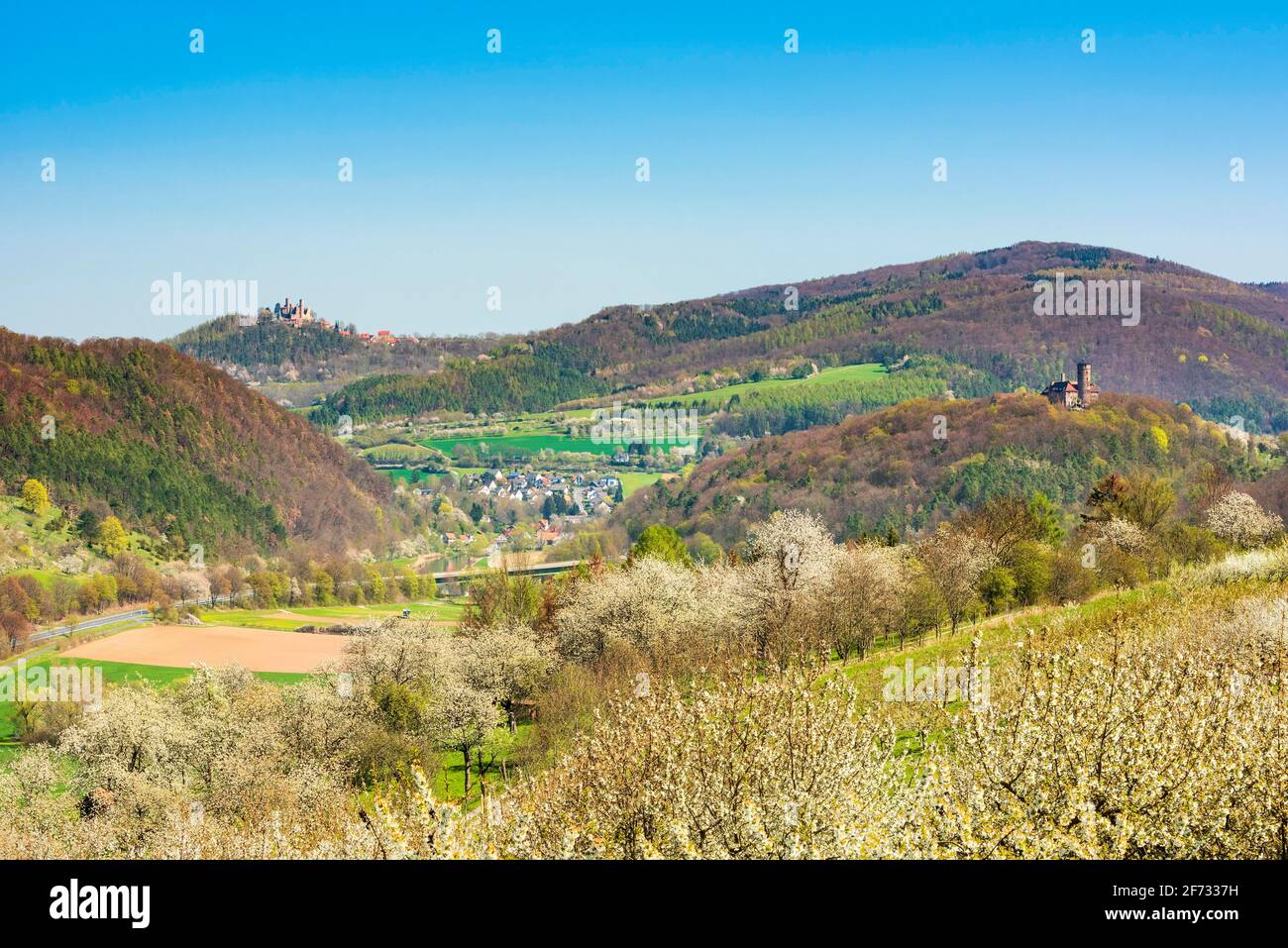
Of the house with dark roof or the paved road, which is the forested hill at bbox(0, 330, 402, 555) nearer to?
the paved road

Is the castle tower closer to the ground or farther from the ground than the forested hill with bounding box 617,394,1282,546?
farther from the ground

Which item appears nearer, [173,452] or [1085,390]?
[1085,390]

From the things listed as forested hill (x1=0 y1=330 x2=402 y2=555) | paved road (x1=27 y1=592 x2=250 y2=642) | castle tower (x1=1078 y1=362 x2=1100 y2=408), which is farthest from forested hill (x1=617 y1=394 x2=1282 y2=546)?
forested hill (x1=0 y1=330 x2=402 y2=555)

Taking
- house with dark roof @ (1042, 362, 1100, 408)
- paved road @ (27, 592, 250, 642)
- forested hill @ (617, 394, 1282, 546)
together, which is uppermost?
house with dark roof @ (1042, 362, 1100, 408)

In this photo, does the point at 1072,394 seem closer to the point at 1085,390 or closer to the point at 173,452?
the point at 1085,390

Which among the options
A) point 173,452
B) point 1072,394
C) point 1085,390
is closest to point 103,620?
point 173,452
